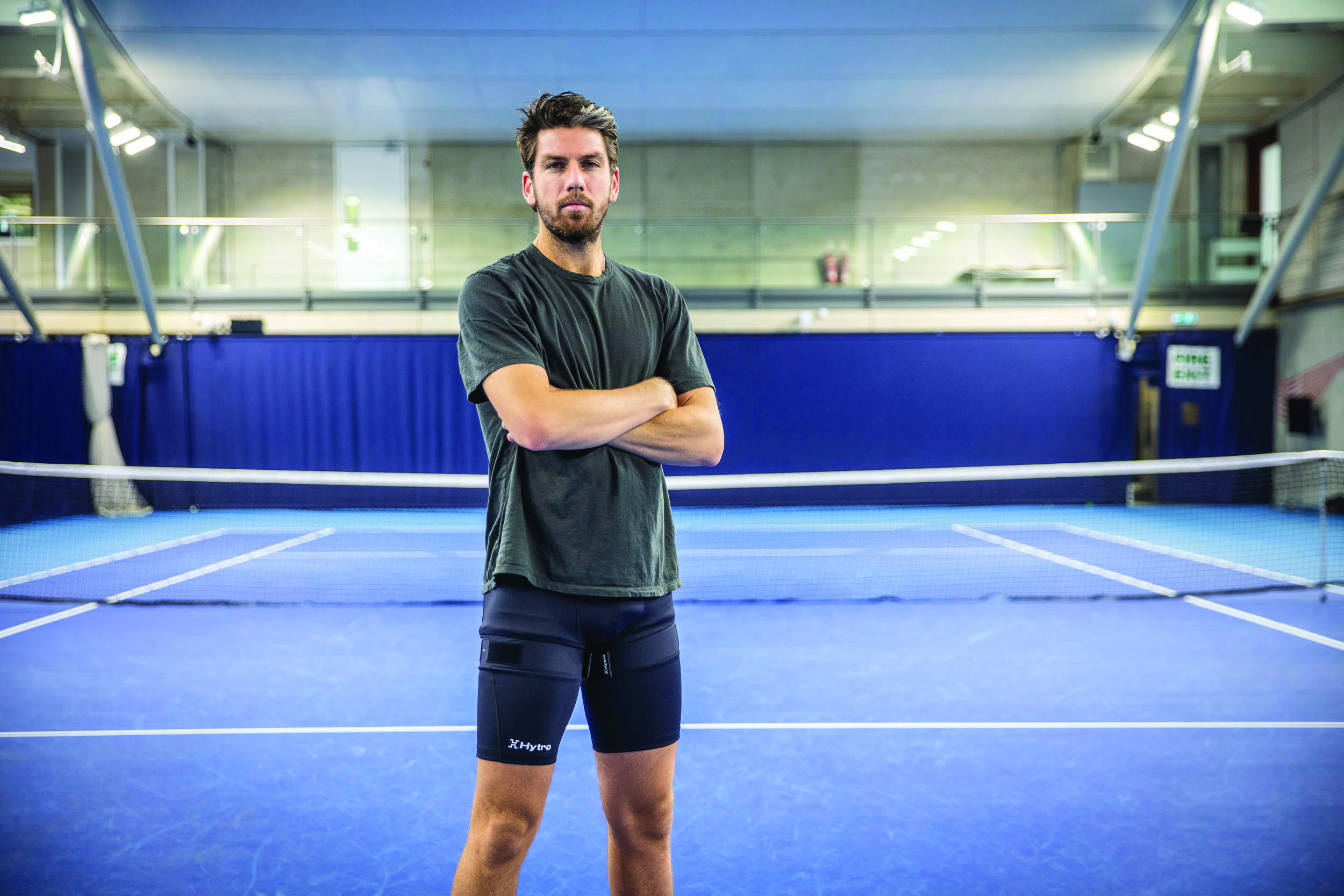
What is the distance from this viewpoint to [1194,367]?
46.6ft

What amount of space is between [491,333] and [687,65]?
1367 cm

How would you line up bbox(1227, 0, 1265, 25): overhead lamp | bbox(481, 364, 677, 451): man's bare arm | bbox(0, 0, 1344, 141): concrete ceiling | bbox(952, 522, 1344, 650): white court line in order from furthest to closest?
1. bbox(0, 0, 1344, 141): concrete ceiling
2. bbox(1227, 0, 1265, 25): overhead lamp
3. bbox(952, 522, 1344, 650): white court line
4. bbox(481, 364, 677, 451): man's bare arm

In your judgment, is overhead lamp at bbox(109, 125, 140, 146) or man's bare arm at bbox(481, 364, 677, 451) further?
overhead lamp at bbox(109, 125, 140, 146)

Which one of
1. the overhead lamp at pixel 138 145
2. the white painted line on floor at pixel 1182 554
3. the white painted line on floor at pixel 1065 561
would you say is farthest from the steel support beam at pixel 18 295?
the white painted line on floor at pixel 1182 554

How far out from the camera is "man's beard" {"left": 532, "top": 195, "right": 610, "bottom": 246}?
169 cm

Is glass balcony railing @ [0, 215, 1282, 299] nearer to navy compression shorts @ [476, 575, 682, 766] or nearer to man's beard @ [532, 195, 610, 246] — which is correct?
man's beard @ [532, 195, 610, 246]

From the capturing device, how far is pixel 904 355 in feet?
46.6

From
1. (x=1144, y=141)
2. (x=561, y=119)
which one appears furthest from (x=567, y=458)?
(x=1144, y=141)

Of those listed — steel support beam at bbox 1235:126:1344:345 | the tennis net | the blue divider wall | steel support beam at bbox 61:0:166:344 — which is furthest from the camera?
the blue divider wall

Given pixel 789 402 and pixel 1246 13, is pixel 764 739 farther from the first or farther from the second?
pixel 1246 13

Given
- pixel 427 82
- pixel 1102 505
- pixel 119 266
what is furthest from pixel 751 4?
pixel 119 266

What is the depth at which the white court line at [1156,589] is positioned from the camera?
18.9 feet

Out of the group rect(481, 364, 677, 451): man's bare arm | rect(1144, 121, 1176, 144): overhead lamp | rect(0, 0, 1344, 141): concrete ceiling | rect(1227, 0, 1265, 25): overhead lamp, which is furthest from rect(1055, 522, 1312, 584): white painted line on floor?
rect(481, 364, 677, 451): man's bare arm

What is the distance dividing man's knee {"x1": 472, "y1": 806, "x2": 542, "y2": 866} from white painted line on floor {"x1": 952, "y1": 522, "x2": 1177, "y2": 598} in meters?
6.77
